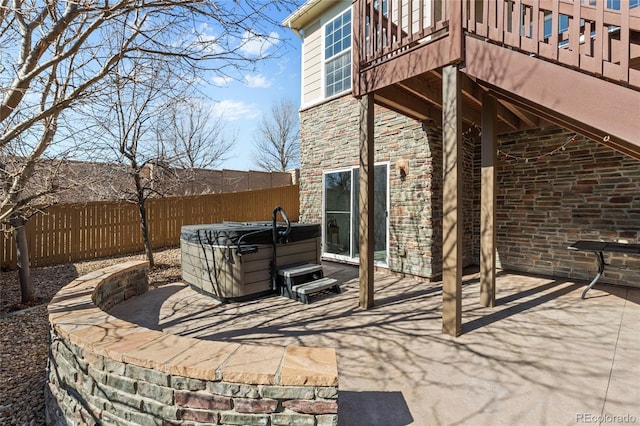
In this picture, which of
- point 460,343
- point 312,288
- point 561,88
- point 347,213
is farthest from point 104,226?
point 561,88

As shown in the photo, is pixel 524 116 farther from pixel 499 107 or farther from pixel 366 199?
pixel 366 199

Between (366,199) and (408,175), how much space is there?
1780mm

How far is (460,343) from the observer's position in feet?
9.25

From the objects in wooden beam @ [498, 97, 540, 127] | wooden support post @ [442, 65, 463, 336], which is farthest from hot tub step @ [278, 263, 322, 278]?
wooden beam @ [498, 97, 540, 127]

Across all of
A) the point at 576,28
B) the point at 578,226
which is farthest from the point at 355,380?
the point at 578,226

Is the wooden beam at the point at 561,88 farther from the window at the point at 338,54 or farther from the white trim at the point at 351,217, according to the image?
the window at the point at 338,54

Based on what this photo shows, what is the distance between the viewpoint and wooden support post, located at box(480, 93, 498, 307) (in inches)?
142

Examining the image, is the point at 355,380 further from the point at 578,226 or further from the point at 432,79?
the point at 578,226

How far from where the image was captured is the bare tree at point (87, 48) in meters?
2.36

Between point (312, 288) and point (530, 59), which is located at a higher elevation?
point (530, 59)

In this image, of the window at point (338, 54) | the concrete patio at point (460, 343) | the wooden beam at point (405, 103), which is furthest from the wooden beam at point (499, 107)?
the window at point (338, 54)

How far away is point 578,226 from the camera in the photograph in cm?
491

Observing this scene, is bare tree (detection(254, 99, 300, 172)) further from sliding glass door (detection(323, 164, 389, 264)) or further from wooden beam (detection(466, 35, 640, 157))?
wooden beam (detection(466, 35, 640, 157))

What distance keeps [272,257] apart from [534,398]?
326cm
